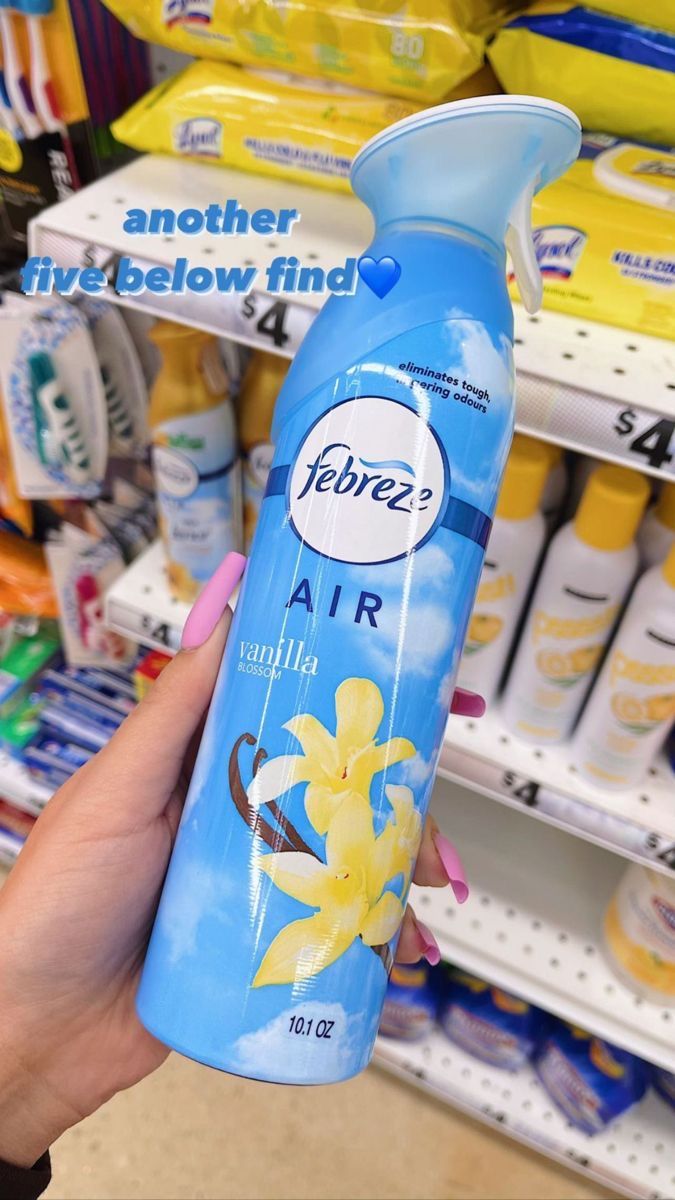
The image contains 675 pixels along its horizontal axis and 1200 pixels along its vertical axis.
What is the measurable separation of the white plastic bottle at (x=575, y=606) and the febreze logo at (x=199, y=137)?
37 centimetres

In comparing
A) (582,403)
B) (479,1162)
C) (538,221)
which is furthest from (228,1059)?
(479,1162)

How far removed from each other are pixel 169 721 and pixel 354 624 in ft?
0.58

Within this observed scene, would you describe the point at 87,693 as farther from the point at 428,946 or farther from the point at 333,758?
the point at 333,758

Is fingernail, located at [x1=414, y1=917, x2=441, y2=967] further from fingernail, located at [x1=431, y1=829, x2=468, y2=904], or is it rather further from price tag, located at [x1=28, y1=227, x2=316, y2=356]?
price tag, located at [x1=28, y1=227, x2=316, y2=356]

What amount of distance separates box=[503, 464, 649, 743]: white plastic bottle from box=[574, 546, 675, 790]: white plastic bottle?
1 cm

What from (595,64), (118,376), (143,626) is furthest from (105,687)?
(595,64)

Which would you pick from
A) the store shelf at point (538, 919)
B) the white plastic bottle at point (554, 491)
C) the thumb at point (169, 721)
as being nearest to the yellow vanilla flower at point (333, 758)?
the thumb at point (169, 721)

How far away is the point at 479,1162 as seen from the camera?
107 centimetres

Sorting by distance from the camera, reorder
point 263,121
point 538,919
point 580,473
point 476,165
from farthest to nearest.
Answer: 1. point 538,919
2. point 580,473
3. point 263,121
4. point 476,165

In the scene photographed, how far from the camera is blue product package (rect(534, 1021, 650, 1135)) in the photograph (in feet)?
3.14

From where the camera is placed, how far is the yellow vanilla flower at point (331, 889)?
0.44 m

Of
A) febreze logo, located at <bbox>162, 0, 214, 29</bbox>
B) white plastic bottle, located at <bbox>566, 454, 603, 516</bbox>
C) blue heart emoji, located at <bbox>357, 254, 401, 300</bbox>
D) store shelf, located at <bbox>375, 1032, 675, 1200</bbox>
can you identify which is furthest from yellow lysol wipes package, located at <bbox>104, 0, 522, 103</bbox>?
store shelf, located at <bbox>375, 1032, 675, 1200</bbox>

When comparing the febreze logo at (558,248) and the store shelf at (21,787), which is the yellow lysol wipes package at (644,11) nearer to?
the febreze logo at (558,248)

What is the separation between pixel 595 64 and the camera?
58cm
